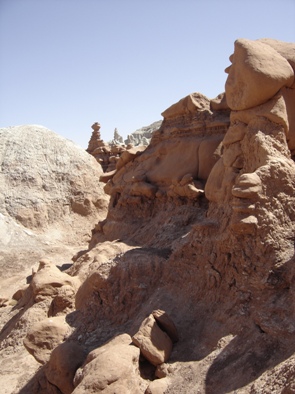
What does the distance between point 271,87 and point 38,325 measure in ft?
13.8

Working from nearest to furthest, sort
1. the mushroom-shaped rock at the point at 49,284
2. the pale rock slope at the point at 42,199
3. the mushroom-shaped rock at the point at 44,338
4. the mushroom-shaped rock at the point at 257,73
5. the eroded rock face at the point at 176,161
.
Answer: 1. the mushroom-shaped rock at the point at 257,73
2. the mushroom-shaped rock at the point at 44,338
3. the mushroom-shaped rock at the point at 49,284
4. the eroded rock face at the point at 176,161
5. the pale rock slope at the point at 42,199

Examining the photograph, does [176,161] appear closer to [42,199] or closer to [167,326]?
[167,326]

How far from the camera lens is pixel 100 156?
70.7ft

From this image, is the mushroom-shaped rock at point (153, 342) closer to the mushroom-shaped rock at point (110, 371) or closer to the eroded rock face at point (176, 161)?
the mushroom-shaped rock at point (110, 371)

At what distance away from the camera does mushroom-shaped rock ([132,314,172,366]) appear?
446cm

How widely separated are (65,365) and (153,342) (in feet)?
3.67

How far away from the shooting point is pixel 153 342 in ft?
14.9

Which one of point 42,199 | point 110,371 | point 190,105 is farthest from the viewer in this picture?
point 42,199

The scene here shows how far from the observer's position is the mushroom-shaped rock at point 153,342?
4.46 metres

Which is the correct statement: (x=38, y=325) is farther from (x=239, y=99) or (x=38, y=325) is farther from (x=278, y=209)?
(x=239, y=99)

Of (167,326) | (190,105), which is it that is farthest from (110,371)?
(190,105)

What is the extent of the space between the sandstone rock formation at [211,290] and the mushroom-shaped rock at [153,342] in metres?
0.01

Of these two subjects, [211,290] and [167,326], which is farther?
[211,290]

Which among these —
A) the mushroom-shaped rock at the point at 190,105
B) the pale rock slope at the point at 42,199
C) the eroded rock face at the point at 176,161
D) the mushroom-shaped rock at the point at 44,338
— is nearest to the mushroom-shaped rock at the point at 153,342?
the mushroom-shaped rock at the point at 44,338
